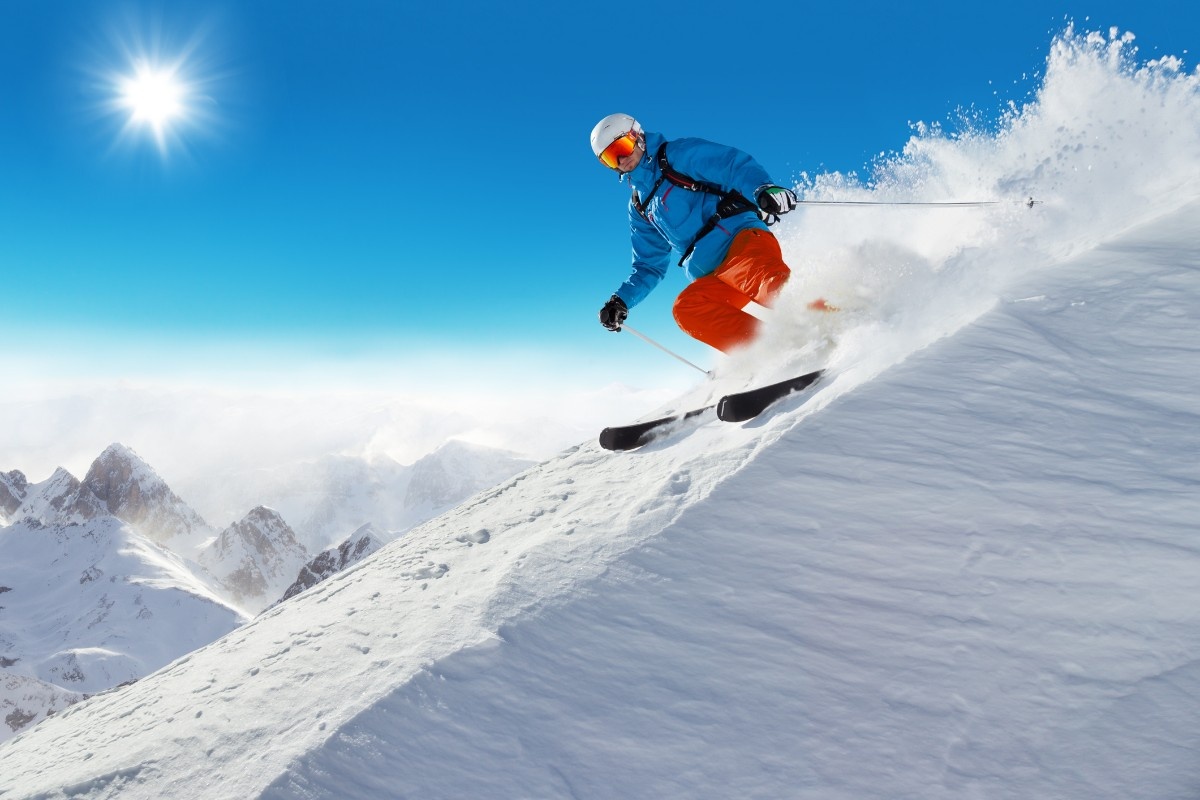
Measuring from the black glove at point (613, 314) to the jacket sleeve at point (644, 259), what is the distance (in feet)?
0.63

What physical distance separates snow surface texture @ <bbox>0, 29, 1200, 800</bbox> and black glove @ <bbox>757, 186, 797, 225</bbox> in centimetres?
172

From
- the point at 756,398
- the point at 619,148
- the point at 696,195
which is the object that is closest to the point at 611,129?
the point at 619,148

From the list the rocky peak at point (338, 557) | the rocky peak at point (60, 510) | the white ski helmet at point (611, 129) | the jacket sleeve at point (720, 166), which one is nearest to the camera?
the jacket sleeve at point (720, 166)

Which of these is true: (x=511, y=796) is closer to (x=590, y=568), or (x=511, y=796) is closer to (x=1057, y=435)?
(x=590, y=568)

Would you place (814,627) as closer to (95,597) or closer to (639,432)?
(639,432)

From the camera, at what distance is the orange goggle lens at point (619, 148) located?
257 inches

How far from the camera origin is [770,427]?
3711mm

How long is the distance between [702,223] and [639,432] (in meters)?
2.24

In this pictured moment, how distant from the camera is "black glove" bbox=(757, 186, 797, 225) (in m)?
5.75

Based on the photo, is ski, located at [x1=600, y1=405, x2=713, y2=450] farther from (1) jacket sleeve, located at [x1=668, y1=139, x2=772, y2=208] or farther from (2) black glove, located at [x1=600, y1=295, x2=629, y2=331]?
(1) jacket sleeve, located at [x1=668, y1=139, x2=772, y2=208]

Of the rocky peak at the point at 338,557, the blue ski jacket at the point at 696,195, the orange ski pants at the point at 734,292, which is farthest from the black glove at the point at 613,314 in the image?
the rocky peak at the point at 338,557

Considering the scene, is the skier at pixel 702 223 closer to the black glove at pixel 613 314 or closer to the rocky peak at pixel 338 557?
the black glove at pixel 613 314

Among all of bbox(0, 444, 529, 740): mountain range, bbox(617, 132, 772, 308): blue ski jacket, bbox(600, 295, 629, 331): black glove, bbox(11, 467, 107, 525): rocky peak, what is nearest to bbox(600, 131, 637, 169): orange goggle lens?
bbox(617, 132, 772, 308): blue ski jacket

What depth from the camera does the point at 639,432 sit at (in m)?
5.32
